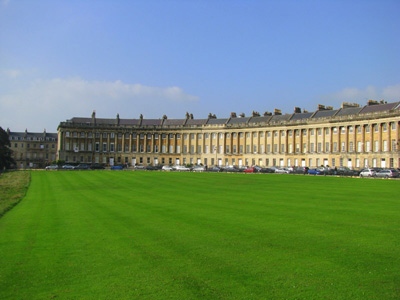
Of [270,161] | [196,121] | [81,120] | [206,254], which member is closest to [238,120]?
[196,121]

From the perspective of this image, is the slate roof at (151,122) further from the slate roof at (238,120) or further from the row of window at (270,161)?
the slate roof at (238,120)

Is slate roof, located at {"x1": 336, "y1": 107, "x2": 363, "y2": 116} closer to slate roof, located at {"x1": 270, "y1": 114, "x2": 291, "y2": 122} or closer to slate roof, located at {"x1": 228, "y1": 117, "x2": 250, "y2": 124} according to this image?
slate roof, located at {"x1": 270, "y1": 114, "x2": 291, "y2": 122}

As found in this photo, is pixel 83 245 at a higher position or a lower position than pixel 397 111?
lower

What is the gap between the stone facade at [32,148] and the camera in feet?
490

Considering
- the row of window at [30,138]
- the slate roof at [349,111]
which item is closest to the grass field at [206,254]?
the slate roof at [349,111]

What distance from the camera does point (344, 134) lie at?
85.2m

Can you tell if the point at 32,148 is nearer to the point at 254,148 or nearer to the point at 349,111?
the point at 254,148

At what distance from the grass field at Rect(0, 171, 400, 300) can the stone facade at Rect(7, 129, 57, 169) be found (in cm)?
14229

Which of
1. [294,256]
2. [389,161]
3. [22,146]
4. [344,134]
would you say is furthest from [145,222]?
[22,146]

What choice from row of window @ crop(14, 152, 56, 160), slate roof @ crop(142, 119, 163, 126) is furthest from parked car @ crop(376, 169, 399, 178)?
row of window @ crop(14, 152, 56, 160)

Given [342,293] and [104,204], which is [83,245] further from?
[104,204]

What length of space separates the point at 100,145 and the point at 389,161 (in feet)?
260

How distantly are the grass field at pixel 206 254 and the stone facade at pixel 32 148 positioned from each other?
142 meters

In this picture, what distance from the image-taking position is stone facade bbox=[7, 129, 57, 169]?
5876 inches
